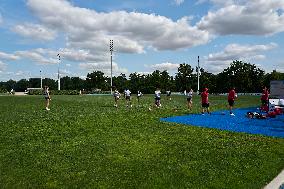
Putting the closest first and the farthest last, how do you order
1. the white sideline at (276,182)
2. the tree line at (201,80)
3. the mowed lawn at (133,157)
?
the white sideline at (276,182) → the mowed lawn at (133,157) → the tree line at (201,80)

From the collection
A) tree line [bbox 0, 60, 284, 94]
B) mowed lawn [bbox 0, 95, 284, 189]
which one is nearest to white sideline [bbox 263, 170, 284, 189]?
mowed lawn [bbox 0, 95, 284, 189]

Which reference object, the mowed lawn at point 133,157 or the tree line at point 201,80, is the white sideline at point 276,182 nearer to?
the mowed lawn at point 133,157

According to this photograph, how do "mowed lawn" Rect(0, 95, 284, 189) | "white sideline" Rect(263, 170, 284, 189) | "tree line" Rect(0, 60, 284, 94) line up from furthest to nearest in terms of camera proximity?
"tree line" Rect(0, 60, 284, 94) < "mowed lawn" Rect(0, 95, 284, 189) < "white sideline" Rect(263, 170, 284, 189)

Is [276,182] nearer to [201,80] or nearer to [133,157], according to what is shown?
[133,157]

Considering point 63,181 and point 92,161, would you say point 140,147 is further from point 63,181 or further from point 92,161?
point 63,181

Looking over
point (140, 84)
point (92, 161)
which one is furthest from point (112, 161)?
point (140, 84)

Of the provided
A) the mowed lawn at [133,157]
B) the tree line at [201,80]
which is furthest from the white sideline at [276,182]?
the tree line at [201,80]

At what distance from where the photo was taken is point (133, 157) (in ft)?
35.8

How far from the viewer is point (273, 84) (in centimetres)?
2878

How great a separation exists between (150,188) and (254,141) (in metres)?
7.52

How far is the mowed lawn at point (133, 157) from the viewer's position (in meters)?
8.53

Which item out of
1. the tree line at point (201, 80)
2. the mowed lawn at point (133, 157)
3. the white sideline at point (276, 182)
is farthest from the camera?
the tree line at point (201, 80)

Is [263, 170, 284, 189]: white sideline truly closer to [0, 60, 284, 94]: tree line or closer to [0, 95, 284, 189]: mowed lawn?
[0, 95, 284, 189]: mowed lawn

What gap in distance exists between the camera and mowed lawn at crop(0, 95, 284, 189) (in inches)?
336
